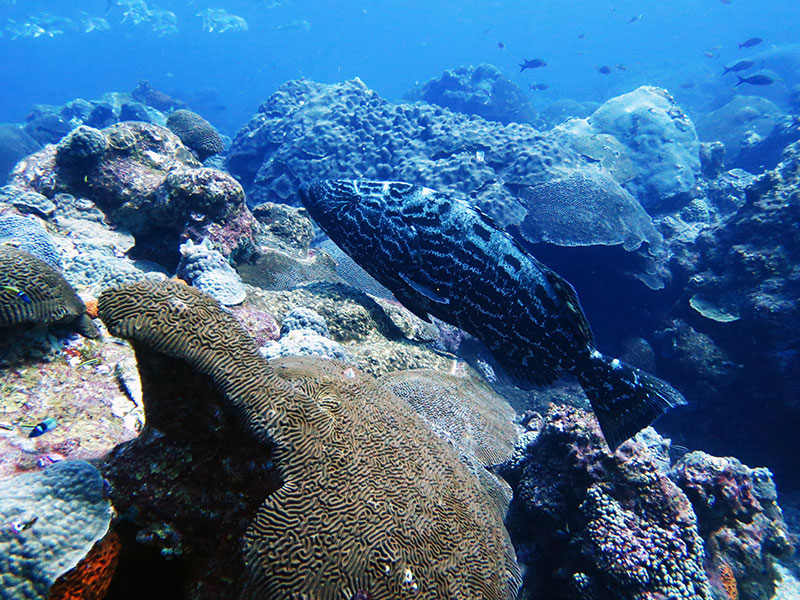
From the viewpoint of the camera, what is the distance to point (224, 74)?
324 ft

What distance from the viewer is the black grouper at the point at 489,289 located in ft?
10.6

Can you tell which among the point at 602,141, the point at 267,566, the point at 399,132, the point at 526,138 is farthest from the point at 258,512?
the point at 602,141

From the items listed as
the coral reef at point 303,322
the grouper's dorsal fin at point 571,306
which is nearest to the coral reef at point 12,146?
the coral reef at point 303,322

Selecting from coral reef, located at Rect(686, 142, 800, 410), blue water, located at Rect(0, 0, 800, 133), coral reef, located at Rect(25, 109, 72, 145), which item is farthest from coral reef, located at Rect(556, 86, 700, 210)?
blue water, located at Rect(0, 0, 800, 133)

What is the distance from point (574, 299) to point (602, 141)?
1196 cm

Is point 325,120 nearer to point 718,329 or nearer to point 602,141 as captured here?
point 602,141

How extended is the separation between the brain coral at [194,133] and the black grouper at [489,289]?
7.30m

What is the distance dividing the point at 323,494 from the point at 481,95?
2617cm

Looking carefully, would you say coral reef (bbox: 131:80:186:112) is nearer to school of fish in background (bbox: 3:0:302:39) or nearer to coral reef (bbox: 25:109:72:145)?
coral reef (bbox: 25:109:72:145)

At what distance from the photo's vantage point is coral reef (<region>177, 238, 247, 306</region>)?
169 inches

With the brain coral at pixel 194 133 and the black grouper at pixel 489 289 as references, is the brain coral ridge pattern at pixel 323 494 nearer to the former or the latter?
the black grouper at pixel 489 289

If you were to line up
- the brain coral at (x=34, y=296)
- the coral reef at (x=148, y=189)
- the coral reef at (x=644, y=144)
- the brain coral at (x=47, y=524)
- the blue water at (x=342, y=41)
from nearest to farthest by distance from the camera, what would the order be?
the brain coral at (x=47, y=524) → the brain coral at (x=34, y=296) → the coral reef at (x=148, y=189) → the coral reef at (x=644, y=144) → the blue water at (x=342, y=41)

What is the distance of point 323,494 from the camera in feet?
6.18

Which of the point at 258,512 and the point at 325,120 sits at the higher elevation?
the point at 325,120
